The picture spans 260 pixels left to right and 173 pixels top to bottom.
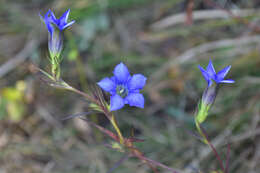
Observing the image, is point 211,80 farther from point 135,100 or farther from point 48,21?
point 48,21

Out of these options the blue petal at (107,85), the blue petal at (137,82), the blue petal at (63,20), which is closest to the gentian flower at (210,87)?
the blue petal at (137,82)

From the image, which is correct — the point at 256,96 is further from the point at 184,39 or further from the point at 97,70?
the point at 97,70

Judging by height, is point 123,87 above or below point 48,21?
below

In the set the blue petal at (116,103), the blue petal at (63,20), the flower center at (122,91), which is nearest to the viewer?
A: the blue petal at (116,103)

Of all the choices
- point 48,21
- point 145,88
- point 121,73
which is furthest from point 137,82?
point 145,88

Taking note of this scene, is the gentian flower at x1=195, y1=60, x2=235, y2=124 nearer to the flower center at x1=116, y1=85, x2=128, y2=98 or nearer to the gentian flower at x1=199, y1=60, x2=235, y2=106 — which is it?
the gentian flower at x1=199, y1=60, x2=235, y2=106

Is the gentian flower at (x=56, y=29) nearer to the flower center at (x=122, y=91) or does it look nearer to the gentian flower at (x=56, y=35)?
the gentian flower at (x=56, y=35)
